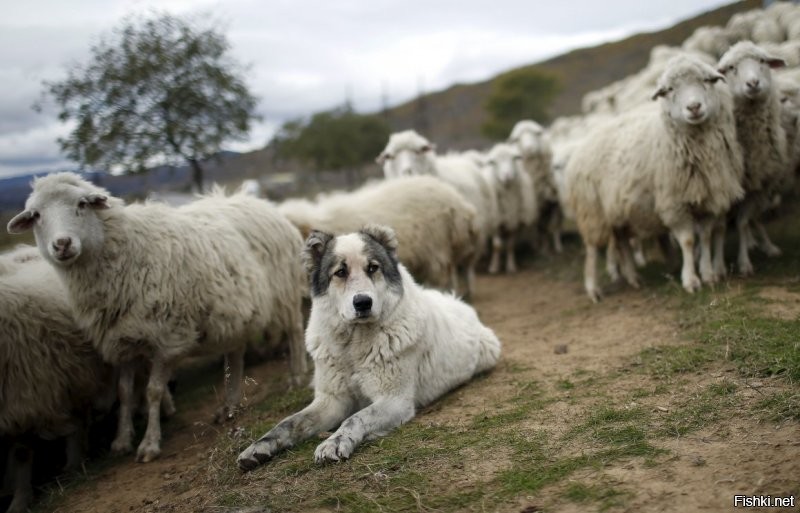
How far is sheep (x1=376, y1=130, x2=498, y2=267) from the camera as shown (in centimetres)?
1155

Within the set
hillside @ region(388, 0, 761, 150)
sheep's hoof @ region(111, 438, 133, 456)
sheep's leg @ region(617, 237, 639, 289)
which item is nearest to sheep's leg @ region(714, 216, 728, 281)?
sheep's leg @ region(617, 237, 639, 289)

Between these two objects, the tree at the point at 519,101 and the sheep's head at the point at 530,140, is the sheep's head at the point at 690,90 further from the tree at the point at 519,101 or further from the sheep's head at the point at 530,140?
the tree at the point at 519,101

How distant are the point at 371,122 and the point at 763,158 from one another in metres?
37.6

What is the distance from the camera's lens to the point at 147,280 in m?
5.91

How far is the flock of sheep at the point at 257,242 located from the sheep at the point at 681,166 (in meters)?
0.02

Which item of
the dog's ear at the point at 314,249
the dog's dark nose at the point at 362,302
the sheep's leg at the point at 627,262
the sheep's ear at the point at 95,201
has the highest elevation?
the sheep's ear at the point at 95,201

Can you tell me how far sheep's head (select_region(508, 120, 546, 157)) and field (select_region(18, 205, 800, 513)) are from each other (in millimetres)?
7122

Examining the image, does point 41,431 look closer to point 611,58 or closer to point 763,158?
point 763,158

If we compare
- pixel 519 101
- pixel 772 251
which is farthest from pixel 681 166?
pixel 519 101

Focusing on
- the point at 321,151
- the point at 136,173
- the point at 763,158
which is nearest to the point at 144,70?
the point at 136,173

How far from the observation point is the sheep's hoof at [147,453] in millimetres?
5711

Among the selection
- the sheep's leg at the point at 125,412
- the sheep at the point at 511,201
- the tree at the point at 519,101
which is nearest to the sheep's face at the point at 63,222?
the sheep's leg at the point at 125,412

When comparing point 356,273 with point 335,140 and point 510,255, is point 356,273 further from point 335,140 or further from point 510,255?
point 335,140

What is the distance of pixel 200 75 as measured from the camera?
42.5ft
